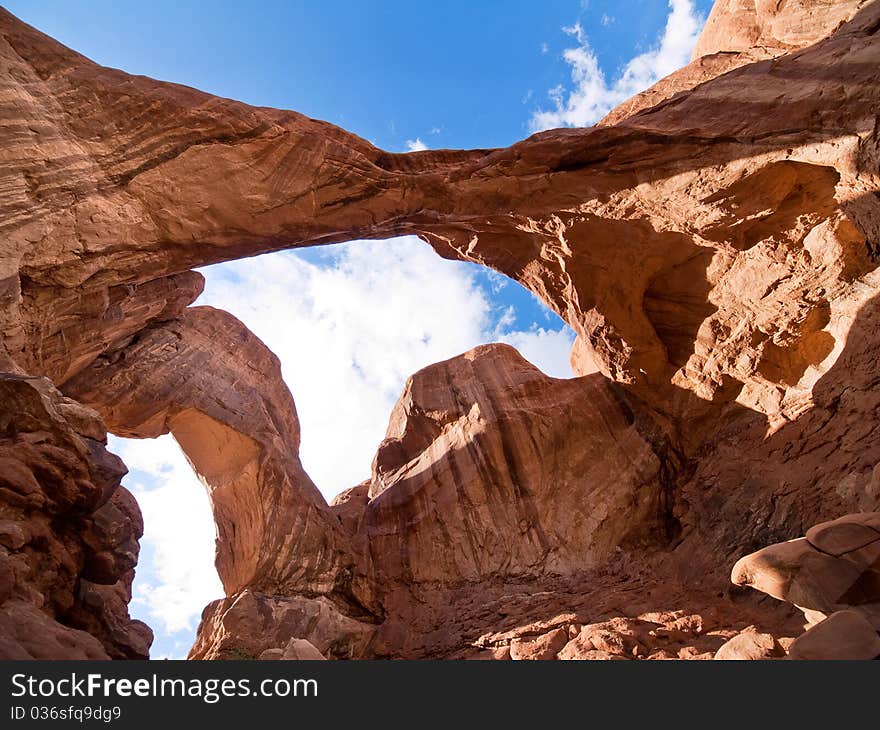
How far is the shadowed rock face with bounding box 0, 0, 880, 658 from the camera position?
11625mm

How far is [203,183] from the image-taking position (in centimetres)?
1363

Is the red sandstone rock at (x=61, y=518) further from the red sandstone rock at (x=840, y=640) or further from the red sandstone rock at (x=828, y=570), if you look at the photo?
the red sandstone rock at (x=828, y=570)

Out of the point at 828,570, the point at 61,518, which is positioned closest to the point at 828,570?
the point at 828,570

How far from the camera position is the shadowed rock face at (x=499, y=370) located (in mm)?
11625

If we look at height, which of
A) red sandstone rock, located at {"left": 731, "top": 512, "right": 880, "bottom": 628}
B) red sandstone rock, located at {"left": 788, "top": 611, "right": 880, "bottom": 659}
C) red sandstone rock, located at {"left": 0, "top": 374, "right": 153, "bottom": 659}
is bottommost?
red sandstone rock, located at {"left": 788, "top": 611, "right": 880, "bottom": 659}

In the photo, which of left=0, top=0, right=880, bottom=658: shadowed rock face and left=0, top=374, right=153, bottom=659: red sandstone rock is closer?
left=0, top=374, right=153, bottom=659: red sandstone rock

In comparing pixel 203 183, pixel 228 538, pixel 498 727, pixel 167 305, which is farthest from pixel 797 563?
pixel 167 305

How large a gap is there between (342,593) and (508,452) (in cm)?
641

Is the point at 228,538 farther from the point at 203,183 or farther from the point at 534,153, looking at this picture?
the point at 534,153

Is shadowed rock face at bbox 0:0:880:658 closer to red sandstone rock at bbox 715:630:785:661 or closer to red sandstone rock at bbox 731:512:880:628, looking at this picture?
red sandstone rock at bbox 715:630:785:661

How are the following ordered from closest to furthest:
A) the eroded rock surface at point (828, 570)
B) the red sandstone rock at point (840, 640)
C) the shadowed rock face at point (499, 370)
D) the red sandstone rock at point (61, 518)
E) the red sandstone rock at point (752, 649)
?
1. the red sandstone rock at point (840, 640)
2. the eroded rock surface at point (828, 570)
3. the red sandstone rock at point (752, 649)
4. the red sandstone rock at point (61, 518)
5. the shadowed rock face at point (499, 370)

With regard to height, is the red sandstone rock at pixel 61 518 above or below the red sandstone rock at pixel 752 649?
above

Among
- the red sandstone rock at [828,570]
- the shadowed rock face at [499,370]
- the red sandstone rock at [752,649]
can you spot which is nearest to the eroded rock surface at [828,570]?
the red sandstone rock at [828,570]

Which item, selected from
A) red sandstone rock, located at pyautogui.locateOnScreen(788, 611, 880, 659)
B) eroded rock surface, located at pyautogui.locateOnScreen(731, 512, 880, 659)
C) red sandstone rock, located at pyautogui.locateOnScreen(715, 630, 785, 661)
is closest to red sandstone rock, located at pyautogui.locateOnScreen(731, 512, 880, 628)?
eroded rock surface, located at pyautogui.locateOnScreen(731, 512, 880, 659)
